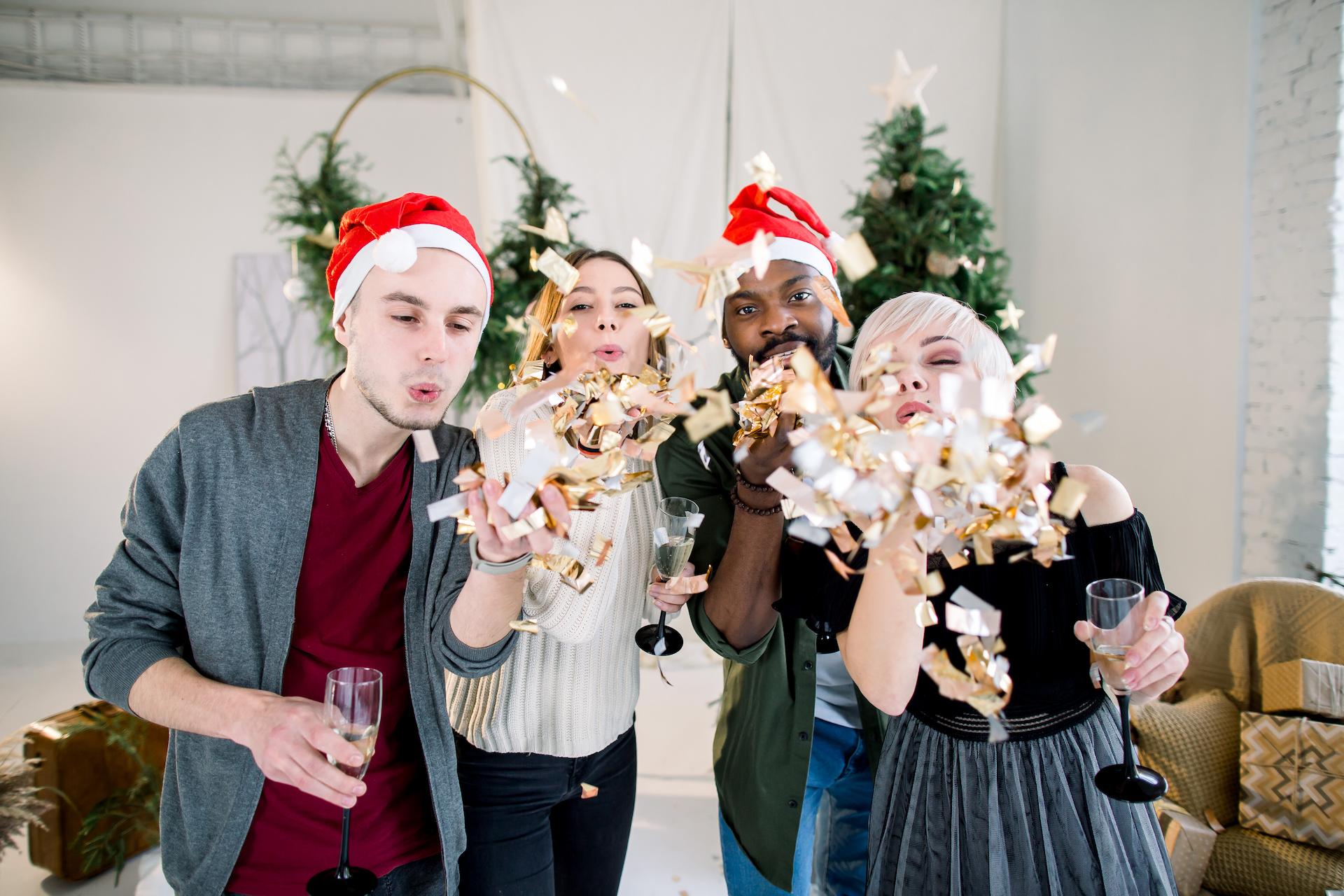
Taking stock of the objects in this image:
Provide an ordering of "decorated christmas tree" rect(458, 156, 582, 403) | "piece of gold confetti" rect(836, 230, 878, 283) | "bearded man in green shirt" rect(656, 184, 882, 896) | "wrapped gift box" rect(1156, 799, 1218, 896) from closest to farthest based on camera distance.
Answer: "piece of gold confetti" rect(836, 230, 878, 283)
"bearded man in green shirt" rect(656, 184, 882, 896)
"wrapped gift box" rect(1156, 799, 1218, 896)
"decorated christmas tree" rect(458, 156, 582, 403)

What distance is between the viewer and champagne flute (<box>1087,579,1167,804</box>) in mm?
1233

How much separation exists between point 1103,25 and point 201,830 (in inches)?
180

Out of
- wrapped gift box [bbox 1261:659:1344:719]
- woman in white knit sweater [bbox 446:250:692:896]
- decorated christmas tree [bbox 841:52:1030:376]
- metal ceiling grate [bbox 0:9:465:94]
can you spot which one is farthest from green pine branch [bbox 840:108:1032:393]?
metal ceiling grate [bbox 0:9:465:94]

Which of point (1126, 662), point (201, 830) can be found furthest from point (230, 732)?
point (1126, 662)

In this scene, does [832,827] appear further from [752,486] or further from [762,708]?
[752,486]

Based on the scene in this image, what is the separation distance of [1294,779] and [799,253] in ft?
6.20

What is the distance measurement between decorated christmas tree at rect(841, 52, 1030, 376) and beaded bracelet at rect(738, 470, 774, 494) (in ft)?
7.26

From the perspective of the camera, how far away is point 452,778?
56.1 inches

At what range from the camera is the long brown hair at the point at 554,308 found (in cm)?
180

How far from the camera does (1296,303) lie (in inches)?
118

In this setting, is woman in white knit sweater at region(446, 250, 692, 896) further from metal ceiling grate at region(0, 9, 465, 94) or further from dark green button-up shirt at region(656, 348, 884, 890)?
metal ceiling grate at region(0, 9, 465, 94)

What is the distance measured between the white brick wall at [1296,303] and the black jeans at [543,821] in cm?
258

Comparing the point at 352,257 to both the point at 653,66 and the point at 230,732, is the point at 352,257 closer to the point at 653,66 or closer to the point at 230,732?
the point at 230,732

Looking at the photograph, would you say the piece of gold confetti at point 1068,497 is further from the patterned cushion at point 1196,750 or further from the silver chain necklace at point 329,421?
the patterned cushion at point 1196,750
